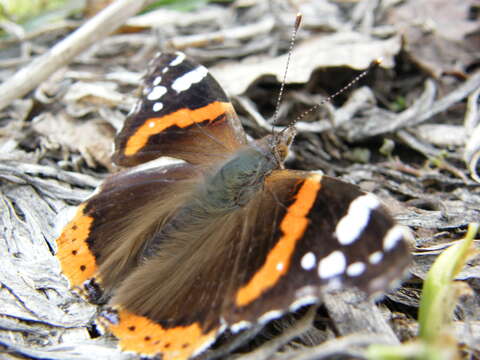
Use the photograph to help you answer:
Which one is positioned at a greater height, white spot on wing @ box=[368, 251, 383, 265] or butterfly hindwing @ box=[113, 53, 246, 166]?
butterfly hindwing @ box=[113, 53, 246, 166]

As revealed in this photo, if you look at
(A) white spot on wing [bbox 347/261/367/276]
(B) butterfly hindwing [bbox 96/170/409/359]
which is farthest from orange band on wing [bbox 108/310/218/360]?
(A) white spot on wing [bbox 347/261/367/276]

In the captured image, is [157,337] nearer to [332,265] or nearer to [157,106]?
[332,265]

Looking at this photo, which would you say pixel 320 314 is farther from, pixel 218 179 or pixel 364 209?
pixel 218 179

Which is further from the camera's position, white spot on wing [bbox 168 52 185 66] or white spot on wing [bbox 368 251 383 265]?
white spot on wing [bbox 168 52 185 66]

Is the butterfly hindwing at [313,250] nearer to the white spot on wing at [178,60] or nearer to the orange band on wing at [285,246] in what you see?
the orange band on wing at [285,246]

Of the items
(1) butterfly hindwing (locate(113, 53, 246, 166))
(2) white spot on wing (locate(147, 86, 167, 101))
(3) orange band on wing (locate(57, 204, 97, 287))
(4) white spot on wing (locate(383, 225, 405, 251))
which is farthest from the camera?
(2) white spot on wing (locate(147, 86, 167, 101))

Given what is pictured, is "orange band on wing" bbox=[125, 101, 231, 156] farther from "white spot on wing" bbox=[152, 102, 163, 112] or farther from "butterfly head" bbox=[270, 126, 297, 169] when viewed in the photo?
"butterfly head" bbox=[270, 126, 297, 169]

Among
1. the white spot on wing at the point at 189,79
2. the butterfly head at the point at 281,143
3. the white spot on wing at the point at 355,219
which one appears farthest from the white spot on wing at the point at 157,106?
the white spot on wing at the point at 355,219

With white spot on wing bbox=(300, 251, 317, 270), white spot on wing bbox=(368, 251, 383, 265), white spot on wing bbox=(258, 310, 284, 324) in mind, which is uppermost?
white spot on wing bbox=(368, 251, 383, 265)
